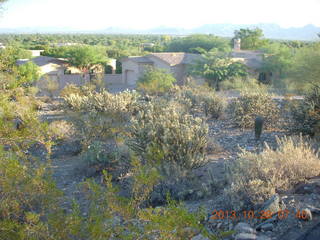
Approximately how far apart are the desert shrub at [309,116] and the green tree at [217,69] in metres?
18.9

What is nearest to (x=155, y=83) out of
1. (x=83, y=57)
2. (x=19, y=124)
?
(x=19, y=124)

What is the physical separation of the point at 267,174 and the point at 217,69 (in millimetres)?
23979

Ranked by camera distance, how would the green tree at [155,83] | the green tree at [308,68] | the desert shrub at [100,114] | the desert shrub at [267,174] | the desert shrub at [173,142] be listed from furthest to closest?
the green tree at [155,83]
the green tree at [308,68]
the desert shrub at [100,114]
the desert shrub at [173,142]
the desert shrub at [267,174]

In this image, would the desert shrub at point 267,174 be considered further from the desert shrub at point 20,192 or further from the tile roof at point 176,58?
the tile roof at point 176,58

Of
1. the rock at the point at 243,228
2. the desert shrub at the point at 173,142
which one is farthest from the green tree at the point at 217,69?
the rock at the point at 243,228

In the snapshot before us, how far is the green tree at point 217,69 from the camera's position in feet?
93.8

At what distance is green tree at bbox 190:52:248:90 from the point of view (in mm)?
28594

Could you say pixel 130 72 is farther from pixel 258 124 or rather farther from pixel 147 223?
pixel 147 223

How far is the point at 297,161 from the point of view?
5645 millimetres

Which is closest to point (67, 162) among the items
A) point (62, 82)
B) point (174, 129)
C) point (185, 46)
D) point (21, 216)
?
point (174, 129)

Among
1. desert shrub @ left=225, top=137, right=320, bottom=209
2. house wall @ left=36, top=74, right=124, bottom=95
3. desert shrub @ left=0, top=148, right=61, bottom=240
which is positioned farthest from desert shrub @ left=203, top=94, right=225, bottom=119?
house wall @ left=36, top=74, right=124, bottom=95

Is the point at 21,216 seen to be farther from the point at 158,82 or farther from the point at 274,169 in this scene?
the point at 158,82

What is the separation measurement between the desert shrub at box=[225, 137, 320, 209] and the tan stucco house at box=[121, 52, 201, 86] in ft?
83.6

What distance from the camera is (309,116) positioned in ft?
29.5
